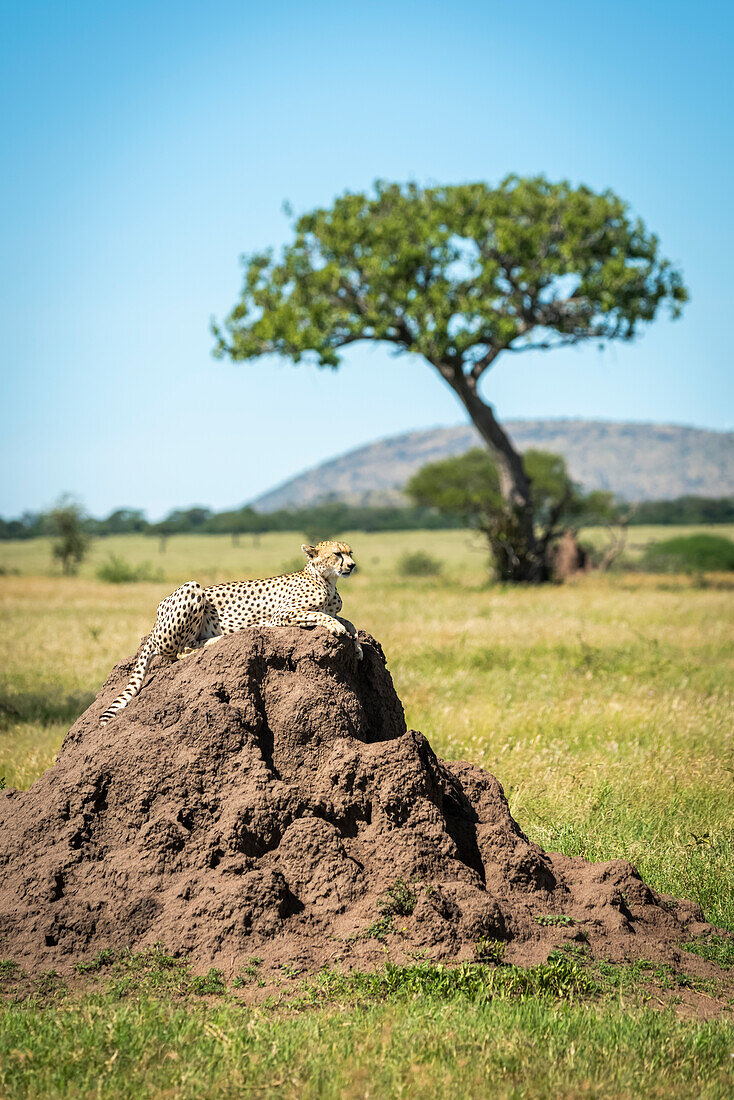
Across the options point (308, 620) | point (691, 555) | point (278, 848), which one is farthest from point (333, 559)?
point (691, 555)

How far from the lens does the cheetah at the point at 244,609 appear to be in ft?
19.7

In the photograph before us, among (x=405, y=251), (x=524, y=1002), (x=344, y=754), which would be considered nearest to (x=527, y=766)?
(x=344, y=754)

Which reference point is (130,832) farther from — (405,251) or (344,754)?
(405,251)

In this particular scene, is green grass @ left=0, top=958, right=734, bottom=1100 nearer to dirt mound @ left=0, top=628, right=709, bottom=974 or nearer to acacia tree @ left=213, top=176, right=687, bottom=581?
dirt mound @ left=0, top=628, right=709, bottom=974

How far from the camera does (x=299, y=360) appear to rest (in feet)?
98.2

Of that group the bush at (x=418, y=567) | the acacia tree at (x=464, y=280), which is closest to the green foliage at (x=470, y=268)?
the acacia tree at (x=464, y=280)

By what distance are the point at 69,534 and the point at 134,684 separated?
4058cm

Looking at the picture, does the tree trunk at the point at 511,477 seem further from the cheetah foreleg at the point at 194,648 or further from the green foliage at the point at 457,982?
the green foliage at the point at 457,982

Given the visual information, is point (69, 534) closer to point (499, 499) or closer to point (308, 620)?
point (499, 499)

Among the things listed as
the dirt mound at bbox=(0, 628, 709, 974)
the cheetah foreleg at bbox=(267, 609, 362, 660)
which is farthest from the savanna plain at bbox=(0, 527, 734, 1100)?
the cheetah foreleg at bbox=(267, 609, 362, 660)

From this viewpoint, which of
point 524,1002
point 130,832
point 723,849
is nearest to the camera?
point 524,1002

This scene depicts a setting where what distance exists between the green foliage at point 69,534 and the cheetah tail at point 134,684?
4014 cm

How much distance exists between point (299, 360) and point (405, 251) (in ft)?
16.4

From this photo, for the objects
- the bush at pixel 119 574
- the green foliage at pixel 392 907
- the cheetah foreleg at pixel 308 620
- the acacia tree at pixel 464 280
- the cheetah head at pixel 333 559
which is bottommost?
the green foliage at pixel 392 907
